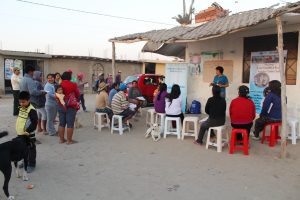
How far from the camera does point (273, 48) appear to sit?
877 centimetres

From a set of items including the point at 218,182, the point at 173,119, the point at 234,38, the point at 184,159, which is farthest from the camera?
the point at 234,38

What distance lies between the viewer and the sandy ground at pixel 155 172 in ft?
13.4

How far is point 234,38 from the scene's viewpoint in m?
9.89

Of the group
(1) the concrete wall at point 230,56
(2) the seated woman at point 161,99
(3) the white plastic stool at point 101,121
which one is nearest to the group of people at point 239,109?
(2) the seated woman at point 161,99


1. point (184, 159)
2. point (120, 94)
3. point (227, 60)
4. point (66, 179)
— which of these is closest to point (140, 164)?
point (184, 159)

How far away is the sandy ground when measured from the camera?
160 inches

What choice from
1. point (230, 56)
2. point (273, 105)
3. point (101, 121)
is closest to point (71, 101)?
point (101, 121)

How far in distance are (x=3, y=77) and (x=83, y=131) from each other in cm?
1387

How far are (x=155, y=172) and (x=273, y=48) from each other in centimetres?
588

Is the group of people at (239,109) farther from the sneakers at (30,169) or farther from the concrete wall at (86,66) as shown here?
the concrete wall at (86,66)

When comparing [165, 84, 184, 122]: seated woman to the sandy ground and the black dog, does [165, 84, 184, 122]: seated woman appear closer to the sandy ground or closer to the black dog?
the sandy ground

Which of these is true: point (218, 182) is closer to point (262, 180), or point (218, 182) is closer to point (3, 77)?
point (262, 180)

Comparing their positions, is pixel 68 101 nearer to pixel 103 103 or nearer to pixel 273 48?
pixel 103 103

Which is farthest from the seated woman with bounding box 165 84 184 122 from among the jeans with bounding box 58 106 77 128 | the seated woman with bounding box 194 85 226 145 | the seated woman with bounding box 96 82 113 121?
the jeans with bounding box 58 106 77 128
